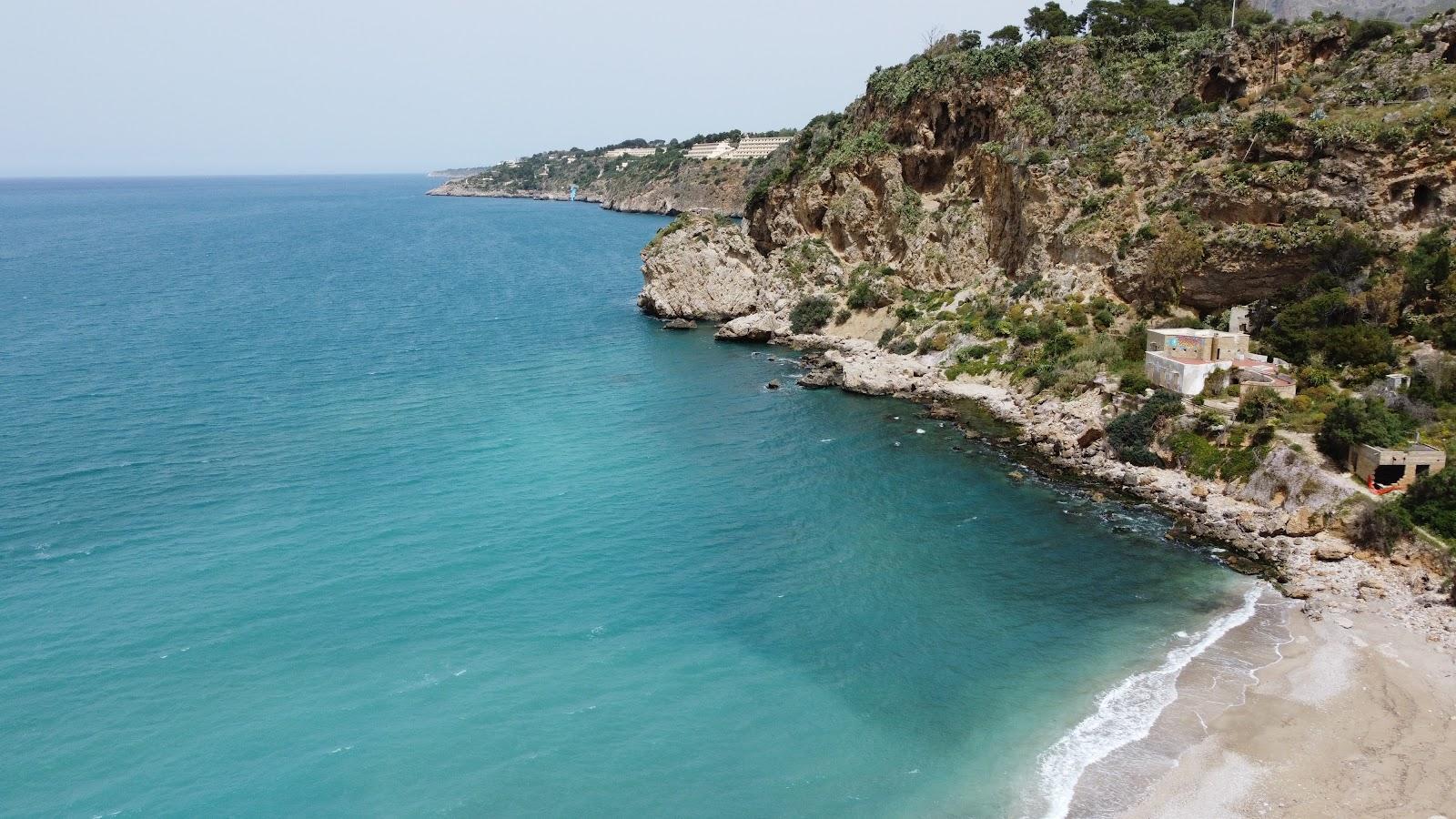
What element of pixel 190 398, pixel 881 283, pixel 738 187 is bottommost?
pixel 190 398

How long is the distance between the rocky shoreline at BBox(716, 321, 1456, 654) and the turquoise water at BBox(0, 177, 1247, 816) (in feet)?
6.02

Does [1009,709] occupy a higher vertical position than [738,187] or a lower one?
lower

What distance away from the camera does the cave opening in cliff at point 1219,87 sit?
50.2 metres

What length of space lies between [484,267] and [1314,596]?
280 feet

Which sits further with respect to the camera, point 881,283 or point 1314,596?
point 881,283

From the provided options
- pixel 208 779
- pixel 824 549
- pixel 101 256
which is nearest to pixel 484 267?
pixel 101 256

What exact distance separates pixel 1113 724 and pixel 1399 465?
1604cm

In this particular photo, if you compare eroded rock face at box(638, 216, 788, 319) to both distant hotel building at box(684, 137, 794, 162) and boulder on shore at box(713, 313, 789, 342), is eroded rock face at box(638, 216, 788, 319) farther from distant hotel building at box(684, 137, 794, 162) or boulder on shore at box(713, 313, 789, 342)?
distant hotel building at box(684, 137, 794, 162)

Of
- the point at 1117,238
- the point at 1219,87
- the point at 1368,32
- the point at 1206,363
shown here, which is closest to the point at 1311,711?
the point at 1206,363

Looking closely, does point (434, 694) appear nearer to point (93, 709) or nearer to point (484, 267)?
point (93, 709)

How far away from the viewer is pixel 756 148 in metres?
172

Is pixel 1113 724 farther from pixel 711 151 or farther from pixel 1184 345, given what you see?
pixel 711 151

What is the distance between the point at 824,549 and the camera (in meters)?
30.3

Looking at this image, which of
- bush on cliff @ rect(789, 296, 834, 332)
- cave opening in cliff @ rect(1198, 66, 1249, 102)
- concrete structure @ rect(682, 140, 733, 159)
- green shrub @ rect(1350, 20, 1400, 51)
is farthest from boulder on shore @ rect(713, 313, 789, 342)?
concrete structure @ rect(682, 140, 733, 159)
